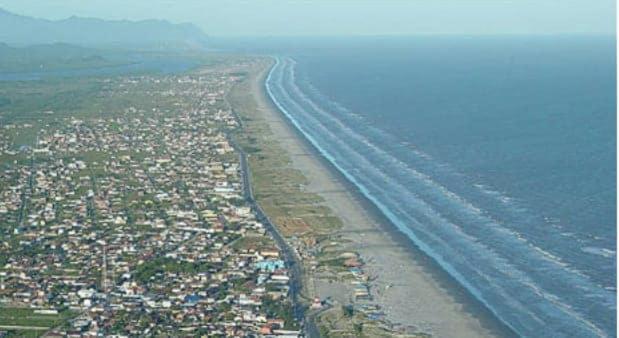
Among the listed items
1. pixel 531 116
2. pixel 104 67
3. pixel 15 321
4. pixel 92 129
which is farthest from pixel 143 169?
pixel 104 67

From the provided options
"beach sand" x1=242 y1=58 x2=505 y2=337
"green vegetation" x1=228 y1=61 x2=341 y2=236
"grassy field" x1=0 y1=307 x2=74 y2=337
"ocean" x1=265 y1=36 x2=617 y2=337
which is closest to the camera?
"grassy field" x1=0 y1=307 x2=74 y2=337

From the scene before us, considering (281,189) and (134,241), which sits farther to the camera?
(281,189)

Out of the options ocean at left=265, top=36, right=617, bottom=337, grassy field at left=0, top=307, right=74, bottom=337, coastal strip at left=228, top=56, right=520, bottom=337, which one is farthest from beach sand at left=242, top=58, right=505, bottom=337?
grassy field at left=0, top=307, right=74, bottom=337

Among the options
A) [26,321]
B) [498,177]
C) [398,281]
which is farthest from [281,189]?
[26,321]

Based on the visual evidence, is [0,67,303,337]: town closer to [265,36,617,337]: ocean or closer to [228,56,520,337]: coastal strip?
[228,56,520,337]: coastal strip

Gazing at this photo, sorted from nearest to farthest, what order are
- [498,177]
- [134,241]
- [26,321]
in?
1. [26,321]
2. [134,241]
3. [498,177]

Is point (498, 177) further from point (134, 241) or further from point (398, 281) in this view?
point (134, 241)

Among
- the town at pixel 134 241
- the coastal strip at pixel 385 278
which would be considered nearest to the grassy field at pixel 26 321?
the town at pixel 134 241
